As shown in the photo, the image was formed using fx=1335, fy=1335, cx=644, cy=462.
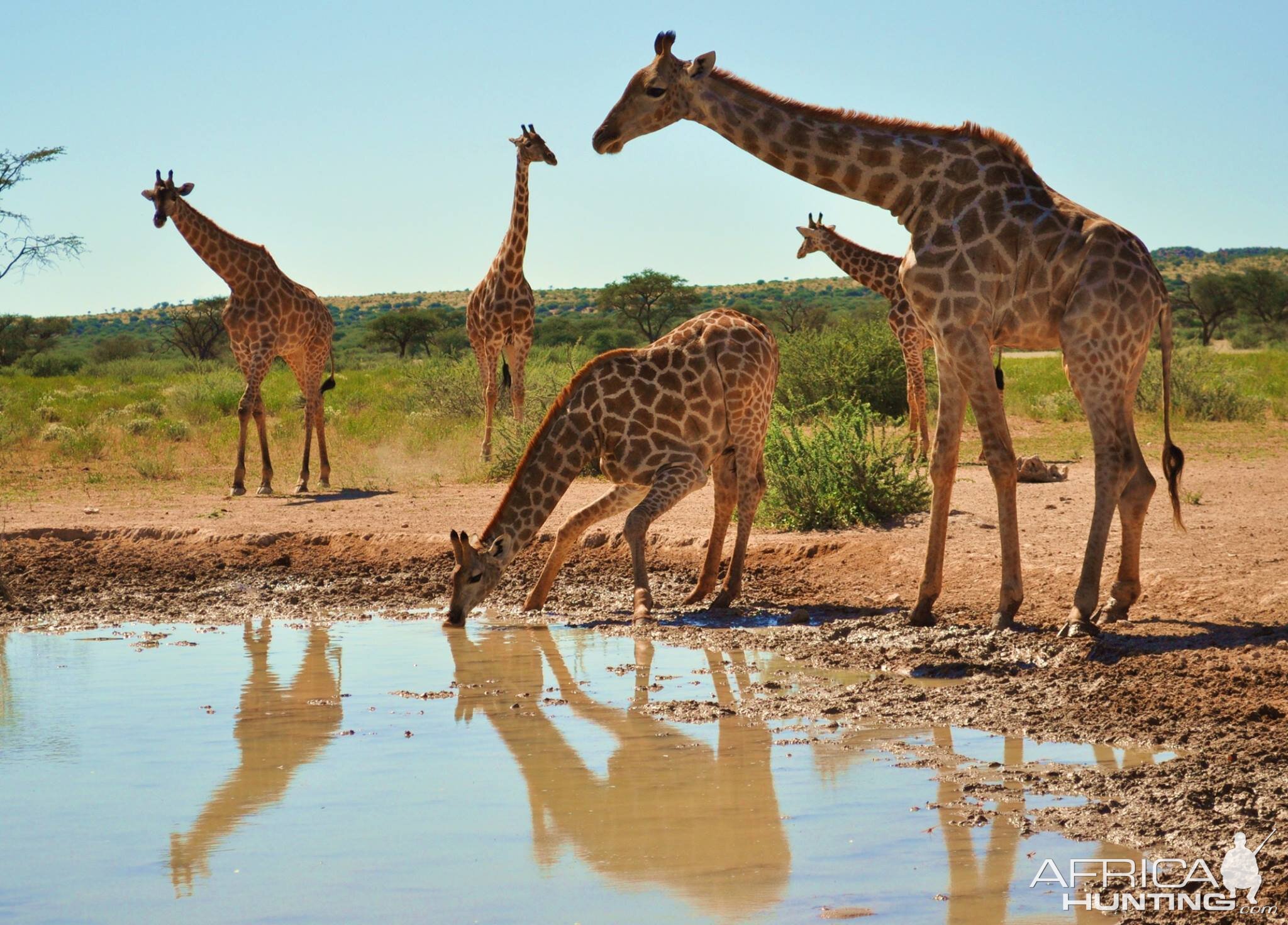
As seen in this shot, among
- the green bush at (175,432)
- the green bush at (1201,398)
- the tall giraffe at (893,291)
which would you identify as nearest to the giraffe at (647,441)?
the tall giraffe at (893,291)

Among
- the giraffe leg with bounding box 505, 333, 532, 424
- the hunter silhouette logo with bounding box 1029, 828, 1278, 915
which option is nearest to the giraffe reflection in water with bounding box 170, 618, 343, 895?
the hunter silhouette logo with bounding box 1029, 828, 1278, 915

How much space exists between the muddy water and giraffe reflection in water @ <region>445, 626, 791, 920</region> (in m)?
0.01

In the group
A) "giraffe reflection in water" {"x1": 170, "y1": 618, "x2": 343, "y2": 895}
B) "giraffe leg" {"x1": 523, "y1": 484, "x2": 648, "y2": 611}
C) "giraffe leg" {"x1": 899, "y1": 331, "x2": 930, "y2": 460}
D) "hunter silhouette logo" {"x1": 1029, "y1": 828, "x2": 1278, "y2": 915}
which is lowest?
"giraffe reflection in water" {"x1": 170, "y1": 618, "x2": 343, "y2": 895}

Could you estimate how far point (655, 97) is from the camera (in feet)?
24.2

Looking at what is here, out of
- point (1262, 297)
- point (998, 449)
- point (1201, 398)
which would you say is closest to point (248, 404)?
point (998, 449)

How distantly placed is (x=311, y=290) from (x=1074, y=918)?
13175 millimetres

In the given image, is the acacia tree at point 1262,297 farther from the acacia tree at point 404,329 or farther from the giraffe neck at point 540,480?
the giraffe neck at point 540,480

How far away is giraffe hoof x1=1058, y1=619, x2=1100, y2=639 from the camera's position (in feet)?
21.8

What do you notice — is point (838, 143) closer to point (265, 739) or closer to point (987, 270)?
point (987, 270)

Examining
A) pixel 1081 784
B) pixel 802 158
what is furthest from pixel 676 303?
pixel 1081 784

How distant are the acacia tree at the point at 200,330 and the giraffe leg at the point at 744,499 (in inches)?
1581

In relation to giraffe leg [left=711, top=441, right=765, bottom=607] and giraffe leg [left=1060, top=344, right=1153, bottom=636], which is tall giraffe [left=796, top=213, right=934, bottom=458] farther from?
giraffe leg [left=1060, top=344, right=1153, bottom=636]

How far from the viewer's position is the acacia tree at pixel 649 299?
4541cm

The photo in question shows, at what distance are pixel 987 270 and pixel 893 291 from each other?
782 centimetres
